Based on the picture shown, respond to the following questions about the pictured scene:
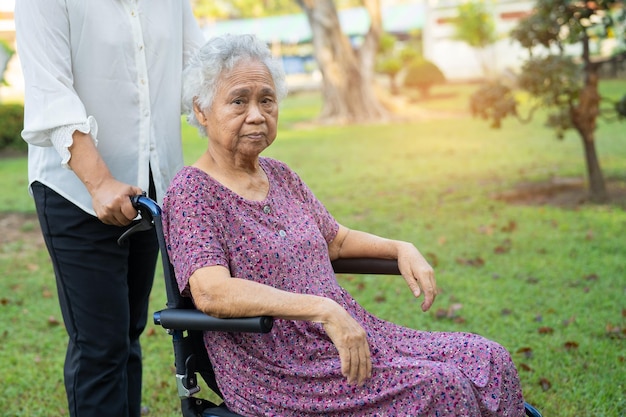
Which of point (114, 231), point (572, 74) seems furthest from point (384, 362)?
point (572, 74)

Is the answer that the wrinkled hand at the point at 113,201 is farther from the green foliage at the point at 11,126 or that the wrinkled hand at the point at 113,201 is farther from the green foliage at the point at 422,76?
the green foliage at the point at 422,76

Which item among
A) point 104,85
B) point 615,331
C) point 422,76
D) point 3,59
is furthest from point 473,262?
point 422,76

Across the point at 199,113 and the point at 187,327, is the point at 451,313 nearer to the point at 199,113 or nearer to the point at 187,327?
the point at 199,113

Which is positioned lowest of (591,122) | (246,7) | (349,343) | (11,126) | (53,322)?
(53,322)

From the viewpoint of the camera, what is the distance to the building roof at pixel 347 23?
43.3 m

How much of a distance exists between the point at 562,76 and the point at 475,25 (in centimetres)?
2107

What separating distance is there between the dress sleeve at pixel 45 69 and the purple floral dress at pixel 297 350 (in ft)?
1.46

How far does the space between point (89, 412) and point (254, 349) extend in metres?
0.78

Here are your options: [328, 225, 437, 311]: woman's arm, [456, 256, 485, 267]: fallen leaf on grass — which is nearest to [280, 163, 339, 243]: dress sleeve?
[328, 225, 437, 311]: woman's arm

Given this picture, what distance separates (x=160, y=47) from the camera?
2941mm

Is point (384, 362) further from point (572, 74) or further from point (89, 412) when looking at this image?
point (572, 74)

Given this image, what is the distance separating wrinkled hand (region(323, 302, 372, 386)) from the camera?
7.42 ft

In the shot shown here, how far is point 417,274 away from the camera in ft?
9.16

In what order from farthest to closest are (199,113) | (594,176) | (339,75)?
(339,75), (594,176), (199,113)
